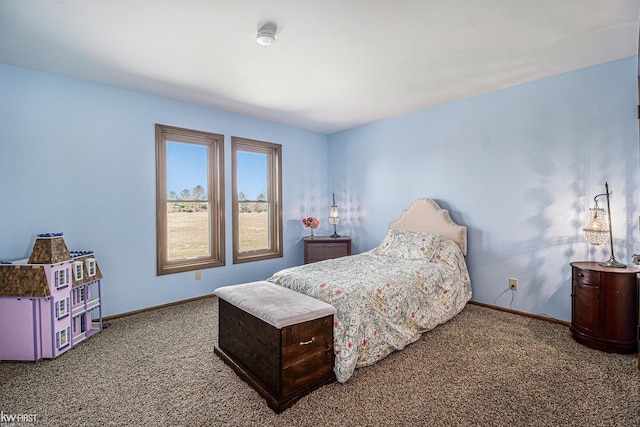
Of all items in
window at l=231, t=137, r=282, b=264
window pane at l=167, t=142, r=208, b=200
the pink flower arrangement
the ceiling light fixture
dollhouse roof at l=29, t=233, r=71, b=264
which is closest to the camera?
the ceiling light fixture

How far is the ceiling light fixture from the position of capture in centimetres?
218

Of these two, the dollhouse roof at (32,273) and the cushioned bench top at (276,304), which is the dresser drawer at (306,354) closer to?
the cushioned bench top at (276,304)

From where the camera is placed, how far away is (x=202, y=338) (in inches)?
110

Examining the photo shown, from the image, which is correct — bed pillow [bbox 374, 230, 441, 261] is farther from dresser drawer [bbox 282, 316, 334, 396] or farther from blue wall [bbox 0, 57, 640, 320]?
dresser drawer [bbox 282, 316, 334, 396]

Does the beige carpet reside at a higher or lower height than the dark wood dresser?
lower

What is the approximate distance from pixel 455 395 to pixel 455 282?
1.51 meters

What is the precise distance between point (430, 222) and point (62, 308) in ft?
12.7

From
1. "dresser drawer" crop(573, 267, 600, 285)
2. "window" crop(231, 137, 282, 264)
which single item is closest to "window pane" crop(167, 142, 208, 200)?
"window" crop(231, 137, 282, 264)

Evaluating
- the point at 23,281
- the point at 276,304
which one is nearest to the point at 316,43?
the point at 276,304

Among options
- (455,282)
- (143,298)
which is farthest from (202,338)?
(455,282)

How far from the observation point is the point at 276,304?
205 cm

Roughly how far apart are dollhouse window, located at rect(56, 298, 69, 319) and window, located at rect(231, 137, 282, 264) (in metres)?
1.95

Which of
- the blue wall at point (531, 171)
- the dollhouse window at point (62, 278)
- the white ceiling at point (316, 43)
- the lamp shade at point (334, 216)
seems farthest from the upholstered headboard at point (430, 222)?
the dollhouse window at point (62, 278)

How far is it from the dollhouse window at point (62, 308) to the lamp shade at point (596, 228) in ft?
14.9
